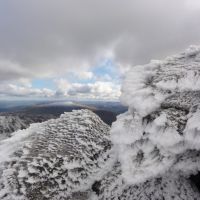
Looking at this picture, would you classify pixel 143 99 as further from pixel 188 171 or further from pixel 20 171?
pixel 20 171

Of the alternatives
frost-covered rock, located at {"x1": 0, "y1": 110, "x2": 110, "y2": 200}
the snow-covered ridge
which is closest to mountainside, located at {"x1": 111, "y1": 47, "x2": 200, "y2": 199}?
the snow-covered ridge

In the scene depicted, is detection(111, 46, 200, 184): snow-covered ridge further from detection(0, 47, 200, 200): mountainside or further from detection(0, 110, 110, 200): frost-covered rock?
detection(0, 110, 110, 200): frost-covered rock

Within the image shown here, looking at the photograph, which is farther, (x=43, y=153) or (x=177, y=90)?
(x=43, y=153)

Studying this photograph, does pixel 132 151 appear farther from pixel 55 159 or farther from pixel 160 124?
pixel 55 159

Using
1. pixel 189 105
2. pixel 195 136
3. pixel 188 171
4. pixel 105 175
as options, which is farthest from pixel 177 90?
pixel 105 175

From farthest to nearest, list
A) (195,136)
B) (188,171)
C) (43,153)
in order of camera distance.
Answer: (43,153), (188,171), (195,136)

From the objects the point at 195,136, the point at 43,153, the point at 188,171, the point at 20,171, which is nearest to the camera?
the point at 195,136

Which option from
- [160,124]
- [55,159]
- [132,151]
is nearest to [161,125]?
[160,124]
